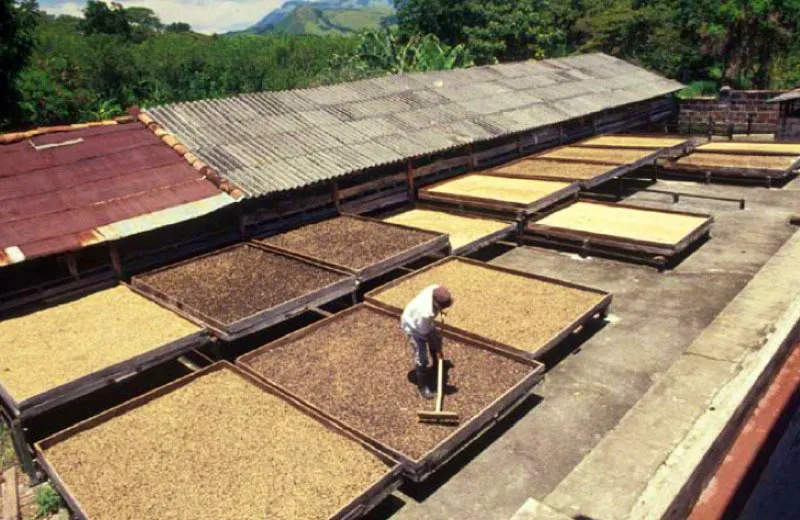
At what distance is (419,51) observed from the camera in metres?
31.5

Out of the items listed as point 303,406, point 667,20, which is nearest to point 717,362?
point 303,406

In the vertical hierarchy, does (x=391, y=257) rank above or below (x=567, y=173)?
below

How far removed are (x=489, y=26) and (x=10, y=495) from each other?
40381mm

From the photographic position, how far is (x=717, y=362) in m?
8.95

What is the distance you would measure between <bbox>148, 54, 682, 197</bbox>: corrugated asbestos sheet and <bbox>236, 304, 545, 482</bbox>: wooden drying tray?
5868mm

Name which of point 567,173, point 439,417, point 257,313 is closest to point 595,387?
point 439,417

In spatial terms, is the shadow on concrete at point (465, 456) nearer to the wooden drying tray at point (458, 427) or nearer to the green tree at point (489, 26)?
the wooden drying tray at point (458, 427)

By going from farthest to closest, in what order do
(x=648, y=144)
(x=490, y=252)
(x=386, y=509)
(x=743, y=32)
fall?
1. (x=743, y=32)
2. (x=648, y=144)
3. (x=490, y=252)
4. (x=386, y=509)

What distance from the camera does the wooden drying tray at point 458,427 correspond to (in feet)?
22.2

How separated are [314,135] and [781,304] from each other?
11392 mm

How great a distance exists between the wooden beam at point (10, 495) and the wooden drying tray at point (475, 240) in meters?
→ 8.87

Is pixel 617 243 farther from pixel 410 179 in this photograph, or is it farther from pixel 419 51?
pixel 419 51

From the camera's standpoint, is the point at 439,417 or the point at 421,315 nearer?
the point at 439,417

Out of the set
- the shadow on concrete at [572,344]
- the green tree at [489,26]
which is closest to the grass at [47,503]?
the shadow on concrete at [572,344]
